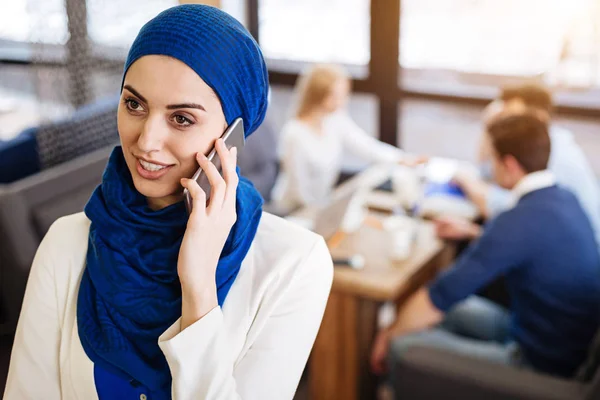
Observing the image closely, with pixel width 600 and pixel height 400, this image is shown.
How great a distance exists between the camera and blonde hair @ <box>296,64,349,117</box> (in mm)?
3332

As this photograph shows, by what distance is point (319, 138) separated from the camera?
11.4 ft

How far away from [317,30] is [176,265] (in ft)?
10.7

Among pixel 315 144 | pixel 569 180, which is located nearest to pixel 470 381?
pixel 569 180

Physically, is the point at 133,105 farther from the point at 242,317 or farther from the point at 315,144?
the point at 315,144

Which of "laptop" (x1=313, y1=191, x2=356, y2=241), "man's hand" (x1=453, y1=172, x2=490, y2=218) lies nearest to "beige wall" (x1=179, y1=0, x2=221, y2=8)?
"laptop" (x1=313, y1=191, x2=356, y2=241)

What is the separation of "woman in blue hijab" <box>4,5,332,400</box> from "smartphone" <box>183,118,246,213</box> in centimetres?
1

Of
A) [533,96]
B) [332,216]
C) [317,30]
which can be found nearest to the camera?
[332,216]

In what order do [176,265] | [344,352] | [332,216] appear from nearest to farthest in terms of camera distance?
[176,265], [344,352], [332,216]

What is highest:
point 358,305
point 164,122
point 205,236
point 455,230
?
point 164,122

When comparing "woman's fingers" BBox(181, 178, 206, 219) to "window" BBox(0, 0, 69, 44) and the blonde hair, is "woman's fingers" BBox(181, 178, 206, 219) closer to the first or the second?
"window" BBox(0, 0, 69, 44)

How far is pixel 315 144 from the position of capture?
3.45 meters

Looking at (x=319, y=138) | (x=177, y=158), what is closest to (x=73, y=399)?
(x=177, y=158)

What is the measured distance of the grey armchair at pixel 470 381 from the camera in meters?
1.97

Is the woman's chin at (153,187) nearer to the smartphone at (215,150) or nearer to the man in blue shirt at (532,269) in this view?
the smartphone at (215,150)
